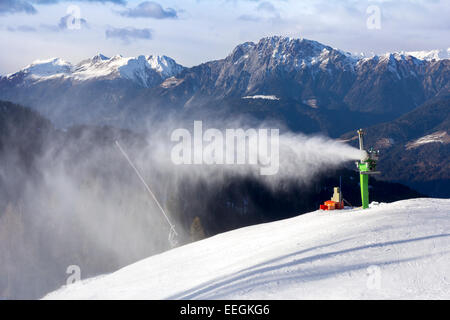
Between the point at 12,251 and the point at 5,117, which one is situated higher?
the point at 5,117

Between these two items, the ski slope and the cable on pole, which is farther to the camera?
the cable on pole

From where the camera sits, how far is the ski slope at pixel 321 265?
21823 mm

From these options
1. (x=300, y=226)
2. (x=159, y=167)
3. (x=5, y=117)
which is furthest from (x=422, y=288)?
(x=5, y=117)

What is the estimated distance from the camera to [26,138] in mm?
133500

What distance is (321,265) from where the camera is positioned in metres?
24.3

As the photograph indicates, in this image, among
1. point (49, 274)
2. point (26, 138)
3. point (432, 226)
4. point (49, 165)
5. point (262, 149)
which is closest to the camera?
point (432, 226)

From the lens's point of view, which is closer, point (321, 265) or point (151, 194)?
point (321, 265)

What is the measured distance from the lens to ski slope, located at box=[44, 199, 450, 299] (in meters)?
21.8

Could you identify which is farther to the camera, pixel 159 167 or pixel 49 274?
pixel 159 167

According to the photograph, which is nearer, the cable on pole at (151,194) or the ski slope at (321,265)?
the ski slope at (321,265)

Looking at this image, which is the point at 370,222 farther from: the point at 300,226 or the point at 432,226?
the point at 300,226

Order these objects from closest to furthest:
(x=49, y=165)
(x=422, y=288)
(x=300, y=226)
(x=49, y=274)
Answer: (x=422, y=288) < (x=300, y=226) < (x=49, y=274) < (x=49, y=165)

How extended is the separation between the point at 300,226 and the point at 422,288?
1402cm

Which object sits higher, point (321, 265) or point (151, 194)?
point (321, 265)
